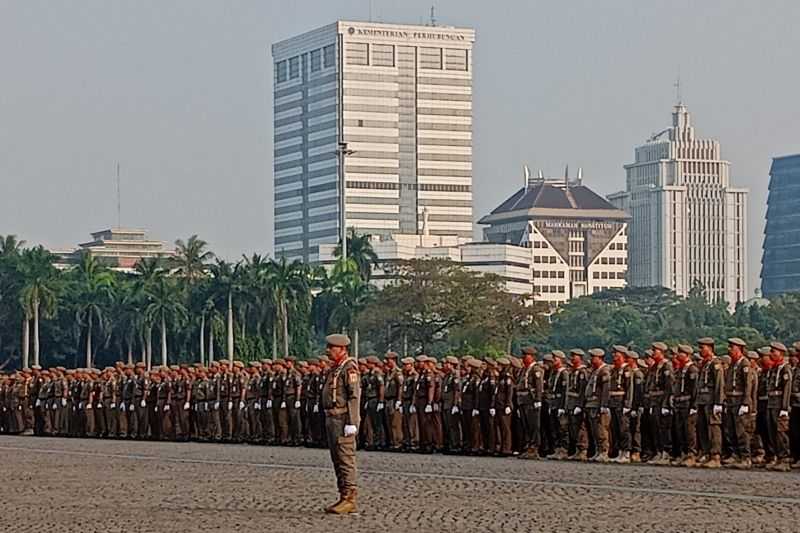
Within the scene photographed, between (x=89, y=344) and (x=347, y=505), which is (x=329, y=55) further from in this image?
(x=347, y=505)

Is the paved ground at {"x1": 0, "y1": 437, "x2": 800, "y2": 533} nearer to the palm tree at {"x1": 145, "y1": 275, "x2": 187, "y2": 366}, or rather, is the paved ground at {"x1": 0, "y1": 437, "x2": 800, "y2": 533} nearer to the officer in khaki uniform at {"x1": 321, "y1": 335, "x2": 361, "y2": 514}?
the officer in khaki uniform at {"x1": 321, "y1": 335, "x2": 361, "y2": 514}

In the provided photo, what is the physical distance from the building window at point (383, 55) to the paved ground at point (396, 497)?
17295 centimetres

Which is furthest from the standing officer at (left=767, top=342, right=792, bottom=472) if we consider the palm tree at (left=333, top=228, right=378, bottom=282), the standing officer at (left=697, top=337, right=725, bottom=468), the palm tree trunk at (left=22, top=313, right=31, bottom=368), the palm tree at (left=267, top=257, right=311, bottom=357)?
the palm tree at (left=333, top=228, right=378, bottom=282)

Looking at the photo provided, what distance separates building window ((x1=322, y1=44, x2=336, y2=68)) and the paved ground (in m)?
173

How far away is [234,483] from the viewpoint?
20.2 m

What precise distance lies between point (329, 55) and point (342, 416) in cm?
18313

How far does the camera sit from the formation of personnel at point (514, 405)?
22.2 meters

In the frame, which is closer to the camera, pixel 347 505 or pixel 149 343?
pixel 347 505

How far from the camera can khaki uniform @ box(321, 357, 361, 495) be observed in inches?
632

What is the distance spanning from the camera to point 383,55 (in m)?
198

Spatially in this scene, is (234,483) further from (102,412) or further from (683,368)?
(102,412)

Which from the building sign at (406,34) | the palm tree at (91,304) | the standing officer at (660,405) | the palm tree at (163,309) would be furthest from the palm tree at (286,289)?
the building sign at (406,34)

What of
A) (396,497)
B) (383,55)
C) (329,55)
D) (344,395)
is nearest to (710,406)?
(396,497)

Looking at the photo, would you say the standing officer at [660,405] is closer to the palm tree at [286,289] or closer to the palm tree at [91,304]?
the palm tree at [286,289]
